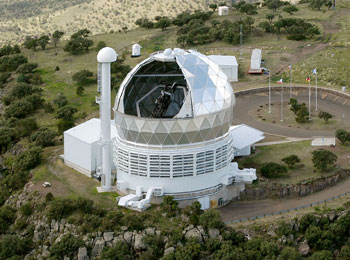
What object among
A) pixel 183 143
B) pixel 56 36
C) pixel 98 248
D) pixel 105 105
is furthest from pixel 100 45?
pixel 98 248

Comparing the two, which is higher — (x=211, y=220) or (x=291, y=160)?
(x=291, y=160)

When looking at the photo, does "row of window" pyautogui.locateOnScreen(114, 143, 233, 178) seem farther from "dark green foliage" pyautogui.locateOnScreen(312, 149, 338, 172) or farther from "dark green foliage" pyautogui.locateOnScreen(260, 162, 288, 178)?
"dark green foliage" pyautogui.locateOnScreen(312, 149, 338, 172)

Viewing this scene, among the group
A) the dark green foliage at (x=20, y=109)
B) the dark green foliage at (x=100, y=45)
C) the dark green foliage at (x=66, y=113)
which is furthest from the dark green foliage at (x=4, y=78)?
the dark green foliage at (x=66, y=113)

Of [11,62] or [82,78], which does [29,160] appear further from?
[11,62]

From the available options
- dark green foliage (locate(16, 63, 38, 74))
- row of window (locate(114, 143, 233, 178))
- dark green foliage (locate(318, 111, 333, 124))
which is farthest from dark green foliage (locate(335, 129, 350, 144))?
dark green foliage (locate(16, 63, 38, 74))

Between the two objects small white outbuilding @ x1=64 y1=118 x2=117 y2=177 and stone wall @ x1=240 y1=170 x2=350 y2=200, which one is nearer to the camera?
stone wall @ x1=240 y1=170 x2=350 y2=200
